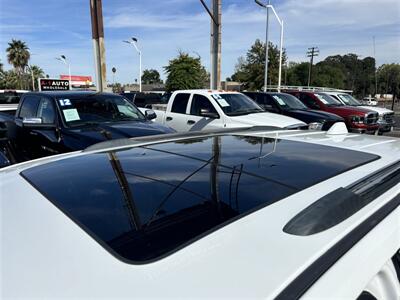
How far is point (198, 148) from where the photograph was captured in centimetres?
226

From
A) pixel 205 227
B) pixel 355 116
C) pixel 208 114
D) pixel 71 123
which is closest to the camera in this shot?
pixel 205 227

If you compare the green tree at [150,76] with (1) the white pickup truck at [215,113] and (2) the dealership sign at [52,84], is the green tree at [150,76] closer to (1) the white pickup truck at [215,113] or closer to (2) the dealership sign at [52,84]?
(2) the dealership sign at [52,84]

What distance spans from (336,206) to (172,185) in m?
0.67

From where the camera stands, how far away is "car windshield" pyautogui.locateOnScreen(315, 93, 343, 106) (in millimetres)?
14156

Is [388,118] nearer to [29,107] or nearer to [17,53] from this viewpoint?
[29,107]

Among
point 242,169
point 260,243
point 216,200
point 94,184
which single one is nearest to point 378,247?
point 260,243

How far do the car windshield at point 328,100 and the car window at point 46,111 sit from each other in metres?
10.7

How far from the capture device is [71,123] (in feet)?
18.9

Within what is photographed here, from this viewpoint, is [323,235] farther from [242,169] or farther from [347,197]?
[242,169]

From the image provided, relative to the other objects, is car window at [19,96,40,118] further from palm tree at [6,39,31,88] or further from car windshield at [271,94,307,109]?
palm tree at [6,39,31,88]

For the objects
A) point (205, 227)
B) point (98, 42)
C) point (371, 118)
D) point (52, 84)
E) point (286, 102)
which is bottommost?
point (371, 118)

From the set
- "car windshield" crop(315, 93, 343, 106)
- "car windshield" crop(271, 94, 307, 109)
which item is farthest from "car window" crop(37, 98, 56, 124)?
"car windshield" crop(315, 93, 343, 106)

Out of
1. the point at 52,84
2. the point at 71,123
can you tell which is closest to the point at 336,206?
the point at 71,123

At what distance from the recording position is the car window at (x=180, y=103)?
9305 millimetres
